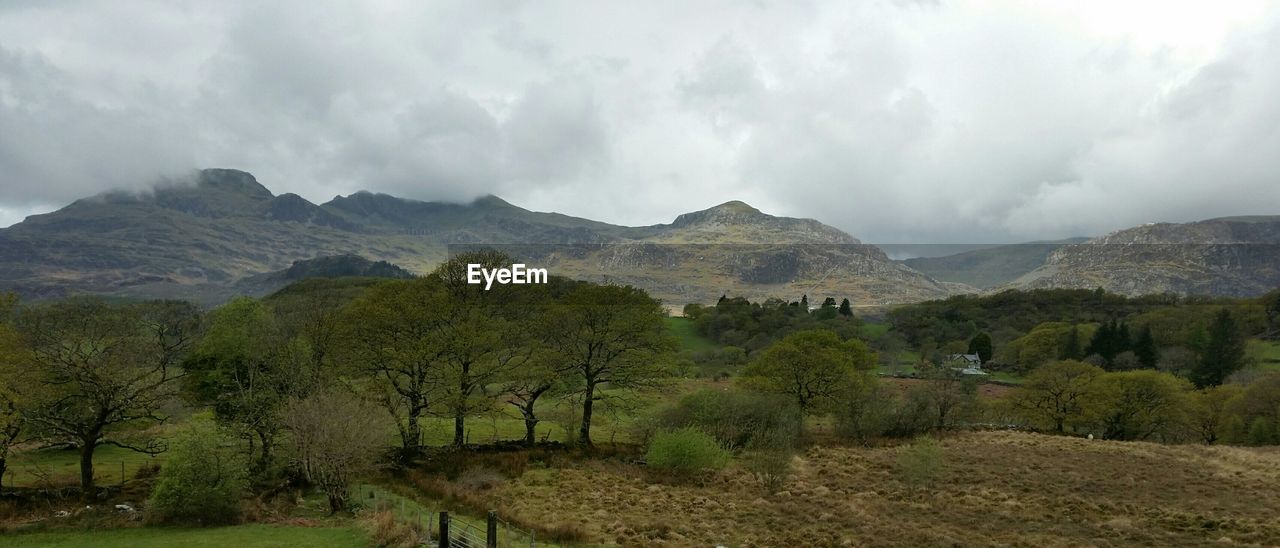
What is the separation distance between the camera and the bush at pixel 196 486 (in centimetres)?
2441

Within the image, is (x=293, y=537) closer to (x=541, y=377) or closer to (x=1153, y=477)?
(x=541, y=377)

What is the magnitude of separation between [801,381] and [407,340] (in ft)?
103

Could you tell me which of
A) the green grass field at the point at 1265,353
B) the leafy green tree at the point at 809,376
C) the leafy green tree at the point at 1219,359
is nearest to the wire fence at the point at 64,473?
the leafy green tree at the point at 809,376

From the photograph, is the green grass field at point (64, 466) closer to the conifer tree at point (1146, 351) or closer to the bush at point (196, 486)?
the bush at point (196, 486)

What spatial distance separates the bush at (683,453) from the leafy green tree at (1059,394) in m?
42.8

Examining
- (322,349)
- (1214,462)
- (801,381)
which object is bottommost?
(1214,462)

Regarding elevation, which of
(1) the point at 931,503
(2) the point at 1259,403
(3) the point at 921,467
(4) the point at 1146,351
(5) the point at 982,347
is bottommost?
(5) the point at 982,347

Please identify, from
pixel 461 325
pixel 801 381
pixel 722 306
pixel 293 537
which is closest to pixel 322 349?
pixel 461 325

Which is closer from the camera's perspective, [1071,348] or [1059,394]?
[1059,394]

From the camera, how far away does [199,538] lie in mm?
22109

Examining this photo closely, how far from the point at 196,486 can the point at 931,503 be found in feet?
106

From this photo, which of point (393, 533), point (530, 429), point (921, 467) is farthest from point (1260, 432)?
point (393, 533)

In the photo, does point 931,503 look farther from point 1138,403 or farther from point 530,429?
point 1138,403

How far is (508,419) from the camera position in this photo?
54469 mm
